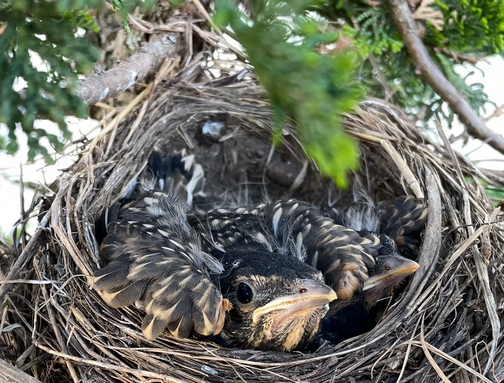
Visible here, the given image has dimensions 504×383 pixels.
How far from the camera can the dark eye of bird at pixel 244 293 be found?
4.60 feet

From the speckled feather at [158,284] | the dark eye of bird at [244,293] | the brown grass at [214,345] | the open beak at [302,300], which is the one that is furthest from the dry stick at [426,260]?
the speckled feather at [158,284]

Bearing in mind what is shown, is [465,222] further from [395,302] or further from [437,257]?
[395,302]

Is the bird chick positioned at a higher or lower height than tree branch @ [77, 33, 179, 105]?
lower

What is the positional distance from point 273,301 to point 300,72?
0.74m

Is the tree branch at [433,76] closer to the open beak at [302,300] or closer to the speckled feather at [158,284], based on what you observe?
the open beak at [302,300]

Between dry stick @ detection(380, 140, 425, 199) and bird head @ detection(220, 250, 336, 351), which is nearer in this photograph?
bird head @ detection(220, 250, 336, 351)

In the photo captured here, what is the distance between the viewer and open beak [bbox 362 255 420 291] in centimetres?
148

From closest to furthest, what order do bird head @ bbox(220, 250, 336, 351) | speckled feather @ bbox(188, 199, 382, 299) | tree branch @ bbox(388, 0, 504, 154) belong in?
bird head @ bbox(220, 250, 336, 351), speckled feather @ bbox(188, 199, 382, 299), tree branch @ bbox(388, 0, 504, 154)

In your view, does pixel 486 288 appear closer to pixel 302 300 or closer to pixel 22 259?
pixel 302 300

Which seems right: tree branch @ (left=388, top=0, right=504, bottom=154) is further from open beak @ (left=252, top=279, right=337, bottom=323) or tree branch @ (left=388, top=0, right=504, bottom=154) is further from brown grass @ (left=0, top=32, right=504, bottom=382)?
open beak @ (left=252, top=279, right=337, bottom=323)

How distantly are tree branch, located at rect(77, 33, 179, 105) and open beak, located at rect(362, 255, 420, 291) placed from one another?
956 millimetres

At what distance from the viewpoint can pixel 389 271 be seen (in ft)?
4.98

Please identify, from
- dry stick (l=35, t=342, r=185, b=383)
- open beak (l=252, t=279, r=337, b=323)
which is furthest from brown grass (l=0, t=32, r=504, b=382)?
open beak (l=252, t=279, r=337, b=323)

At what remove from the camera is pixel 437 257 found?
62.0 inches
